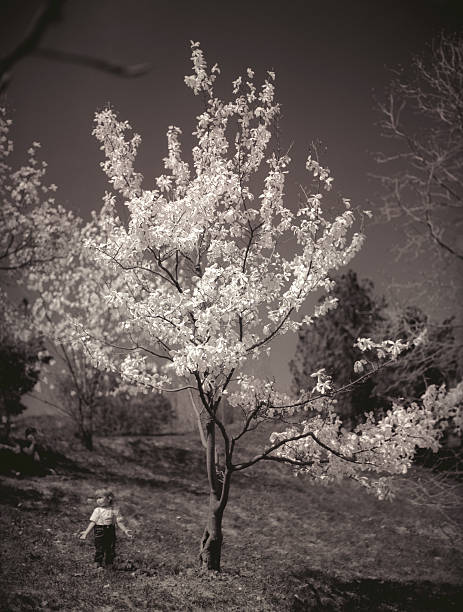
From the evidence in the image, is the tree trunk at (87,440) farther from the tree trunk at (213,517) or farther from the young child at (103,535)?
the tree trunk at (213,517)

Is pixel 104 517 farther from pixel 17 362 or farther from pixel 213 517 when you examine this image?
pixel 17 362

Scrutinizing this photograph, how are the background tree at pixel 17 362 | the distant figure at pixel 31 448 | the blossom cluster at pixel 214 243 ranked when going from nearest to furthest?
the blossom cluster at pixel 214 243 → the distant figure at pixel 31 448 → the background tree at pixel 17 362

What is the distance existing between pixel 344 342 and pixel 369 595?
1116 cm

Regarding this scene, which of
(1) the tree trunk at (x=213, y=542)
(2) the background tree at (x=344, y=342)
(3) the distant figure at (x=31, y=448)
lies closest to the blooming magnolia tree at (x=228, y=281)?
(1) the tree trunk at (x=213, y=542)

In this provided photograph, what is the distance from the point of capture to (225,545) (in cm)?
1063

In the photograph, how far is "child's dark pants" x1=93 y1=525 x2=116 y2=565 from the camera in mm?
7691

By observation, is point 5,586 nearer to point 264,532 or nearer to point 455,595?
point 264,532

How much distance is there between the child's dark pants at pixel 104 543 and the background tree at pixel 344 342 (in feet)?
37.0

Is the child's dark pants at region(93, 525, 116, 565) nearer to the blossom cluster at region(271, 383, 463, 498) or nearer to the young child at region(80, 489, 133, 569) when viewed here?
the young child at region(80, 489, 133, 569)

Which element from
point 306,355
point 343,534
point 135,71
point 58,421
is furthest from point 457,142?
point 58,421

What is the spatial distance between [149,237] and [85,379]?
10.9 m

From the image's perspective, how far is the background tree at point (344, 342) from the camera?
18.5m

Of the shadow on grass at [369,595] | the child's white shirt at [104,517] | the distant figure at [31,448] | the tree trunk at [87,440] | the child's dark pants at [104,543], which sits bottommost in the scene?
the shadow on grass at [369,595]

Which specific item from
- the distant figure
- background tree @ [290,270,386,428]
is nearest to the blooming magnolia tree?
the distant figure
